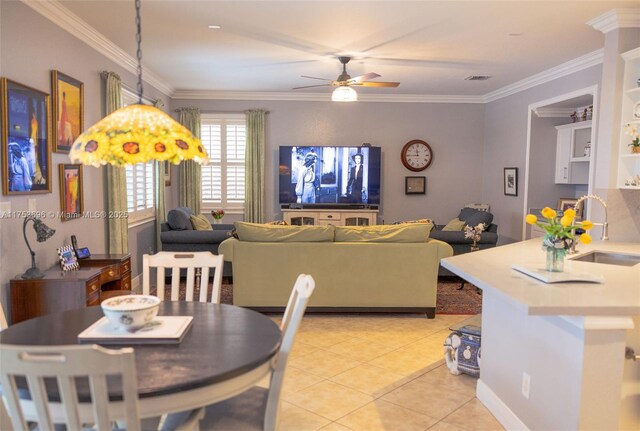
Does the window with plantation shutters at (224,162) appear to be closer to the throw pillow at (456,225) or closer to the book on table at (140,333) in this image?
the throw pillow at (456,225)

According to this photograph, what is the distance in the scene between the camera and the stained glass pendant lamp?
1.96m

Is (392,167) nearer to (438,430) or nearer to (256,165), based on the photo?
(256,165)

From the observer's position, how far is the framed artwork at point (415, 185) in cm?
903

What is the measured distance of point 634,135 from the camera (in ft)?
14.0

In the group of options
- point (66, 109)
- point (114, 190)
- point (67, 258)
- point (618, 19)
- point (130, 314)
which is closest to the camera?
point (130, 314)

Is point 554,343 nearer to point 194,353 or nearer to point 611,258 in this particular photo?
point 611,258

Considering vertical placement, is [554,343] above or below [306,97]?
below

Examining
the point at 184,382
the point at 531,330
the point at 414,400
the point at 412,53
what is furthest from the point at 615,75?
the point at 184,382

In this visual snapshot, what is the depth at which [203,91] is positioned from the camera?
862 cm

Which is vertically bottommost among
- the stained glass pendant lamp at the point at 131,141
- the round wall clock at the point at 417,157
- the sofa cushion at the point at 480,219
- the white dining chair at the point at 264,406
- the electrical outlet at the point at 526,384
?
the electrical outlet at the point at 526,384

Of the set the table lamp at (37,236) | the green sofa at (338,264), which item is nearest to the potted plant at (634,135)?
the green sofa at (338,264)

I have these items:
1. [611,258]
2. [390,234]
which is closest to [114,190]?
[390,234]

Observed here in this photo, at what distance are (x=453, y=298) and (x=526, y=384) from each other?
3.27 meters

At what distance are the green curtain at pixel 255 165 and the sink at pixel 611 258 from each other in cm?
578
